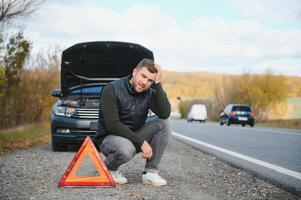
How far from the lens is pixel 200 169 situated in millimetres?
7395

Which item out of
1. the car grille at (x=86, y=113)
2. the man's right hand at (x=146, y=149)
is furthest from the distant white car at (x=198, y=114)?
the man's right hand at (x=146, y=149)

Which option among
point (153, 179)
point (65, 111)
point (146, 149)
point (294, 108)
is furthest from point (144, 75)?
point (294, 108)

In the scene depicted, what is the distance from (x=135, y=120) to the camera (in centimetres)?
560

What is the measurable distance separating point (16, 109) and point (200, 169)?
2069 cm

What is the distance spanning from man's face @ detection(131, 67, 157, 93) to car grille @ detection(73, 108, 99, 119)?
4534mm

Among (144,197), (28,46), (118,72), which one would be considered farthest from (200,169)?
(28,46)

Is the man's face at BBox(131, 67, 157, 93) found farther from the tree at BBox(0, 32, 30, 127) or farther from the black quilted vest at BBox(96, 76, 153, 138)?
the tree at BBox(0, 32, 30, 127)

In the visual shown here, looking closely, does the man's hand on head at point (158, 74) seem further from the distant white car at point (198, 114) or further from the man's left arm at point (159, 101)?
the distant white car at point (198, 114)

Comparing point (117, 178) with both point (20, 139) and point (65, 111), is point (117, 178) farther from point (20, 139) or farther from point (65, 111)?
point (20, 139)

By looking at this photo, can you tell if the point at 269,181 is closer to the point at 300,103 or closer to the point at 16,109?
the point at 16,109

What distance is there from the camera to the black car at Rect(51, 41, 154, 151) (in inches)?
378

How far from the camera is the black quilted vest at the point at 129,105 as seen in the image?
5379 mm

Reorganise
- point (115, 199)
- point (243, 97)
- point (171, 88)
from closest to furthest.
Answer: point (115, 199) < point (243, 97) < point (171, 88)

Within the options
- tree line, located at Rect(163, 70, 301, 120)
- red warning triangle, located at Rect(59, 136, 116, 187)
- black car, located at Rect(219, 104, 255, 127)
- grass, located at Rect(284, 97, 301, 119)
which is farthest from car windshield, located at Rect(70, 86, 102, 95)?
grass, located at Rect(284, 97, 301, 119)
